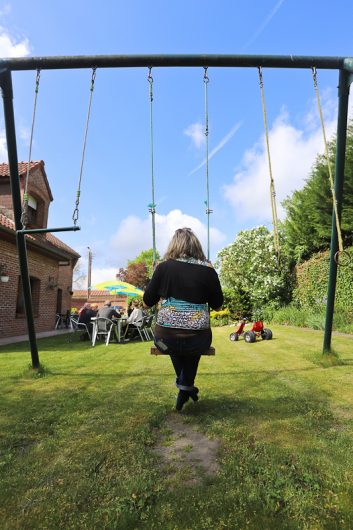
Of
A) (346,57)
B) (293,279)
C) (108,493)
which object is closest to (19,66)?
(346,57)

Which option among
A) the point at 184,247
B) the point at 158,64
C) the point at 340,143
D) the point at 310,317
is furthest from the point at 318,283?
the point at 184,247

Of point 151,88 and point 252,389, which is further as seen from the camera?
point 151,88

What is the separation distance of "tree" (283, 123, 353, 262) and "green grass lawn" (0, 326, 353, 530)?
9666 mm

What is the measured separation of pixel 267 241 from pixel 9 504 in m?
17.4

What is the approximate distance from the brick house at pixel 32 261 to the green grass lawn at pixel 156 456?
729cm

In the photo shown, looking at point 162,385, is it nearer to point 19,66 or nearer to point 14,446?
point 14,446

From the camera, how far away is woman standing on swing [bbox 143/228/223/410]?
3.12 m

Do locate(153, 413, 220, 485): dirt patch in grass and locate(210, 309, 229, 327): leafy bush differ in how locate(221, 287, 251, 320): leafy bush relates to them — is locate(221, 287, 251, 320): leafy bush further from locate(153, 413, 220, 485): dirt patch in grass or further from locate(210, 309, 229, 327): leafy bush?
locate(153, 413, 220, 485): dirt patch in grass

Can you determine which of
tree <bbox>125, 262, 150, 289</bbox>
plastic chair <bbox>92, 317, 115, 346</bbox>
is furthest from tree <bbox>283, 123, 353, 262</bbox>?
tree <bbox>125, 262, 150, 289</bbox>

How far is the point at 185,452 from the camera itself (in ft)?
7.87

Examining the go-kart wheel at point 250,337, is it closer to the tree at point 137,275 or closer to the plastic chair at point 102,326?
the plastic chair at point 102,326

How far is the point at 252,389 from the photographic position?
4.16m

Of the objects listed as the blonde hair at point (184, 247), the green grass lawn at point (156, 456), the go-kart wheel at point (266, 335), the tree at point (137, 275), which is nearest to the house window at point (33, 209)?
the go-kart wheel at point (266, 335)

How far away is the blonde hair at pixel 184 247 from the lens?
3309 mm
